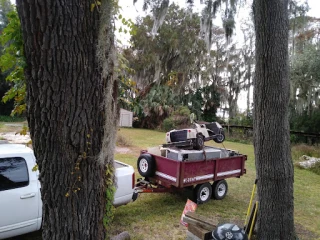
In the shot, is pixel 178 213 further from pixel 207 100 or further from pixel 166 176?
pixel 207 100

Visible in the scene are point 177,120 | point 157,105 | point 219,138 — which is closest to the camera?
point 219,138

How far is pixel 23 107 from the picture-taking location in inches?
74.0

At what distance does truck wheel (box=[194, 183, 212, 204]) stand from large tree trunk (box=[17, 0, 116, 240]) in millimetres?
4058

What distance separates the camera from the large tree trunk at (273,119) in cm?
358

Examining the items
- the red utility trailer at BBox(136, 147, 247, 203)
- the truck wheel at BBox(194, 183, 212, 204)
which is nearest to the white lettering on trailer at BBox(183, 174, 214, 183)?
the red utility trailer at BBox(136, 147, 247, 203)

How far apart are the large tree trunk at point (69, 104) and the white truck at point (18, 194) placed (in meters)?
1.56

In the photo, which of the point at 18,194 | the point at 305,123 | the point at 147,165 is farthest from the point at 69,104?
the point at 305,123

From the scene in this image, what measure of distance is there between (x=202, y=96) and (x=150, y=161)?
1875 centimetres

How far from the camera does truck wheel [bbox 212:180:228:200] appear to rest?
6026mm

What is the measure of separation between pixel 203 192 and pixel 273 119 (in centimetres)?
273

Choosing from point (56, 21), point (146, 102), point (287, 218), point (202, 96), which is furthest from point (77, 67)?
point (202, 96)

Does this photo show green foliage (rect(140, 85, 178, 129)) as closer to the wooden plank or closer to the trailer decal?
the trailer decal

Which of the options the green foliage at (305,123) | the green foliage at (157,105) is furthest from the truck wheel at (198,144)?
the green foliage at (157,105)

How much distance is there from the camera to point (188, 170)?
5.26 meters
